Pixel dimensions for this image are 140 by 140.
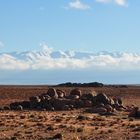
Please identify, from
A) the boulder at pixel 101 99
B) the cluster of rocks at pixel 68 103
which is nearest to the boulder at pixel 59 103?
the cluster of rocks at pixel 68 103

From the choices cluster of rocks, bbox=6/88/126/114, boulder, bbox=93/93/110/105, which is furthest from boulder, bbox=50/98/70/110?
boulder, bbox=93/93/110/105

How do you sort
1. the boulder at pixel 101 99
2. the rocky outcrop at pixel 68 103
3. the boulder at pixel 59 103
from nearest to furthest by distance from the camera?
the boulder at pixel 59 103 → the rocky outcrop at pixel 68 103 → the boulder at pixel 101 99

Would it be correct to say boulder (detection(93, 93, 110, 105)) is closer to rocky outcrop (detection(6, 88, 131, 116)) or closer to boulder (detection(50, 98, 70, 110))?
rocky outcrop (detection(6, 88, 131, 116))

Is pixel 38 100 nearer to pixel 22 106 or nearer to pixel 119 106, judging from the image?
pixel 22 106

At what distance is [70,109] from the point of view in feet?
181

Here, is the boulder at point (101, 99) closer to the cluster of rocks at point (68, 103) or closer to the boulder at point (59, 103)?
the cluster of rocks at point (68, 103)

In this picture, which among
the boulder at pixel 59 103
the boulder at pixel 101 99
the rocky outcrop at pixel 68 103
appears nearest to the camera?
the boulder at pixel 59 103

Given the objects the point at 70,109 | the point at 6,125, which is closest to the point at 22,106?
the point at 70,109

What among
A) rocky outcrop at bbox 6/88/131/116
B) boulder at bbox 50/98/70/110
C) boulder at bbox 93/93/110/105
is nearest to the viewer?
boulder at bbox 50/98/70/110

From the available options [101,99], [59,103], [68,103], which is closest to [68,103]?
[68,103]

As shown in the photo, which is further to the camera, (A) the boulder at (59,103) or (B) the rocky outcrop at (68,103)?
(B) the rocky outcrop at (68,103)

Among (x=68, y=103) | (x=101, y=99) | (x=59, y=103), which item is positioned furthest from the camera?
(x=101, y=99)

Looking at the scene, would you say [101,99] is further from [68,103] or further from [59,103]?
[59,103]

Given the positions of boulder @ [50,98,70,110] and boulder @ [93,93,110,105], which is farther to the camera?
boulder @ [93,93,110,105]
